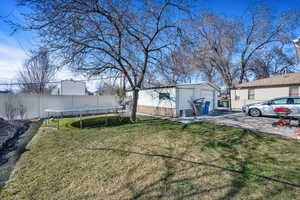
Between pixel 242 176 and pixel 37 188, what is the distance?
376 cm

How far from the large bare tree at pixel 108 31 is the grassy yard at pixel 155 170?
3.73 metres

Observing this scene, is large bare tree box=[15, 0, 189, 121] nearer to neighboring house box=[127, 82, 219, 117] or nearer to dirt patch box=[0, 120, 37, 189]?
neighboring house box=[127, 82, 219, 117]

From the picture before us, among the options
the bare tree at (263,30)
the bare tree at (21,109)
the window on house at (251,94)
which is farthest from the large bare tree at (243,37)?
the bare tree at (21,109)

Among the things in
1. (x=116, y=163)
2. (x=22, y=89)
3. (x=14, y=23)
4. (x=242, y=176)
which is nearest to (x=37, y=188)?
(x=116, y=163)

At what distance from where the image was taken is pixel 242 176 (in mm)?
2629

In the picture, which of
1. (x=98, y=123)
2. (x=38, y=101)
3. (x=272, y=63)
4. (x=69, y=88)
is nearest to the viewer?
(x=98, y=123)

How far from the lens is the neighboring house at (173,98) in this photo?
9.40 metres

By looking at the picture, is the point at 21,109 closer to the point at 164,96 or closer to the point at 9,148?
the point at 9,148

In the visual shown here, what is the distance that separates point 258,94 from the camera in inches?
510

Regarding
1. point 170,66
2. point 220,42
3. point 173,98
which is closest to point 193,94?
point 173,98

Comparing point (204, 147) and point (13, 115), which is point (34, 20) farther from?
point (13, 115)

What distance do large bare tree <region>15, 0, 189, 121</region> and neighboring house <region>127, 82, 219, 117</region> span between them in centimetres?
253

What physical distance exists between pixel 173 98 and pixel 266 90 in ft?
31.7

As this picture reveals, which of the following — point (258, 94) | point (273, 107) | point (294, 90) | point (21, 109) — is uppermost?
point (294, 90)
